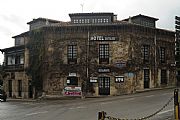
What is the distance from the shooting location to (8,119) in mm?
16734

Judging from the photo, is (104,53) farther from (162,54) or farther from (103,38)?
(162,54)

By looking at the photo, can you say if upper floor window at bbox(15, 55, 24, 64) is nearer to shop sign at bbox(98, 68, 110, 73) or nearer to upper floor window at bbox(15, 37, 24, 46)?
upper floor window at bbox(15, 37, 24, 46)

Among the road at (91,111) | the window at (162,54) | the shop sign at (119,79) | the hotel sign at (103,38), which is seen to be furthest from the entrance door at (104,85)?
the road at (91,111)

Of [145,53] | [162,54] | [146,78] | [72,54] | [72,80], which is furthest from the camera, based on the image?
[162,54]

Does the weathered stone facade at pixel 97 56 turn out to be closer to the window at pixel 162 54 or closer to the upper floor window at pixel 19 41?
the window at pixel 162 54

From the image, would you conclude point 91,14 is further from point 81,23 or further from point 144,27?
point 144,27

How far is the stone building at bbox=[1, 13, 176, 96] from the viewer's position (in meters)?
32.6

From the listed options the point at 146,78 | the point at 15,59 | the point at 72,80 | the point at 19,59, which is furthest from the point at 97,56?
the point at 15,59

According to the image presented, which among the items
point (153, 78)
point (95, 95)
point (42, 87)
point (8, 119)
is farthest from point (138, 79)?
point (8, 119)

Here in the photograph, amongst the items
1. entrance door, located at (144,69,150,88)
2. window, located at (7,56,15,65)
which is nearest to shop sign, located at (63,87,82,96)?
entrance door, located at (144,69,150,88)

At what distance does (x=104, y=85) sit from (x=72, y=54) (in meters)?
4.98

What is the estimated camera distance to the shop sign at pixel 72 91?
1280 inches

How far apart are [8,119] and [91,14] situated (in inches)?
786

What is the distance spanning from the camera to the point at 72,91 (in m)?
32.6
